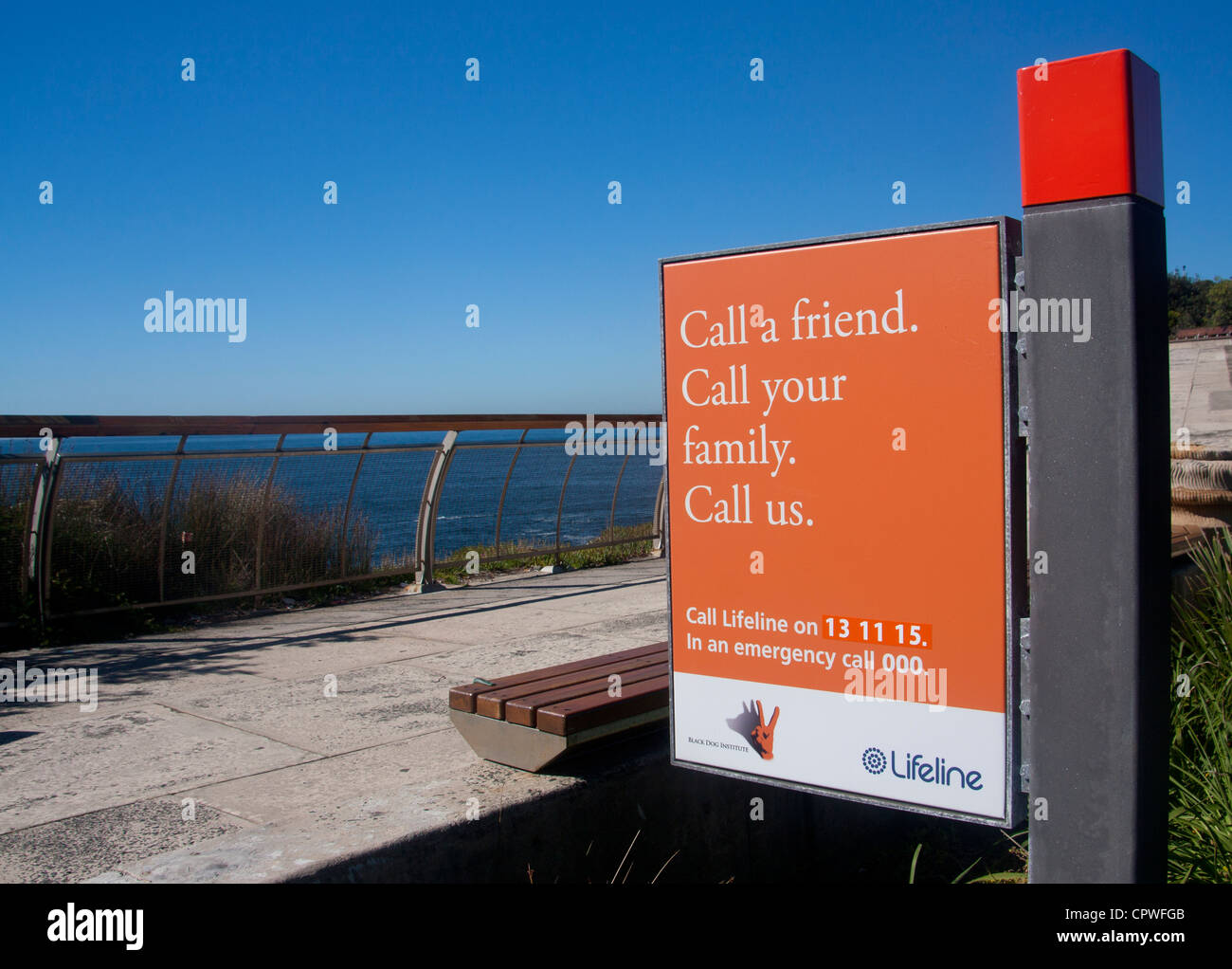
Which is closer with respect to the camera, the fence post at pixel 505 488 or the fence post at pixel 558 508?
the fence post at pixel 505 488

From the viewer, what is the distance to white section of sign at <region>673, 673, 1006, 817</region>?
2.67m

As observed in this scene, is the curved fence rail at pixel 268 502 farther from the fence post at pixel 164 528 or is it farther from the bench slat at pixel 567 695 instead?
the bench slat at pixel 567 695

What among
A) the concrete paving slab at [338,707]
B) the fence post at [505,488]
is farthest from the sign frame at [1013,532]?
the fence post at [505,488]

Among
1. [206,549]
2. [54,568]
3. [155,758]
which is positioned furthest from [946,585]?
[206,549]

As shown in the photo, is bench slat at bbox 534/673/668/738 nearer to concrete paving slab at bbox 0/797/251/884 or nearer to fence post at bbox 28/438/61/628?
concrete paving slab at bbox 0/797/251/884

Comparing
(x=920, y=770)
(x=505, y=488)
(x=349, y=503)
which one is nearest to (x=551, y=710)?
(x=920, y=770)

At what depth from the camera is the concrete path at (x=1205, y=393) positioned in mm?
15148

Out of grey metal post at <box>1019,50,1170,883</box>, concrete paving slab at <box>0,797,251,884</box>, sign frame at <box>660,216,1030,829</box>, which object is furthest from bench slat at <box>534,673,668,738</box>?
grey metal post at <box>1019,50,1170,883</box>

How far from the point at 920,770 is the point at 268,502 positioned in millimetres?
7365

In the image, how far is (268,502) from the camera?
8953 mm
